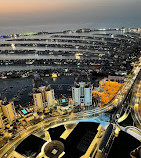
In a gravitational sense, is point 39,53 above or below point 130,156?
above

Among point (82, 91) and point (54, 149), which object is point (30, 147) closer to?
point (54, 149)

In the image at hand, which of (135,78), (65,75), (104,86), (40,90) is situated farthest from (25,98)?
(135,78)

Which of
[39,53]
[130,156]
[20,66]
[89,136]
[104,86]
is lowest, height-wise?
[130,156]

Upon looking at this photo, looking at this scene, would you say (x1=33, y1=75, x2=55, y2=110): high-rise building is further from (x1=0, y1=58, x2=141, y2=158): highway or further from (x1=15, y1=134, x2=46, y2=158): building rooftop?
(x1=15, y1=134, x2=46, y2=158): building rooftop

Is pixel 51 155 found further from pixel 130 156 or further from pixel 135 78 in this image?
pixel 135 78

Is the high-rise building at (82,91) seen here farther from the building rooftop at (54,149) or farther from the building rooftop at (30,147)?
the building rooftop at (30,147)

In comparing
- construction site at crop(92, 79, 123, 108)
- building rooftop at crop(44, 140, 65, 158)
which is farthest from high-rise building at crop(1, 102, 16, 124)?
construction site at crop(92, 79, 123, 108)

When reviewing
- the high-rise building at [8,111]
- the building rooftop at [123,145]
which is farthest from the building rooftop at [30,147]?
the building rooftop at [123,145]
